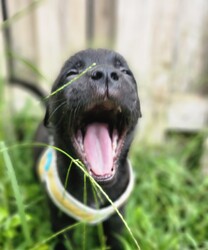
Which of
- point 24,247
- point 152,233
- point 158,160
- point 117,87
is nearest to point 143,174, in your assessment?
point 158,160

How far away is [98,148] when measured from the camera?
1.93 meters

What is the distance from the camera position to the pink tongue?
1.84m

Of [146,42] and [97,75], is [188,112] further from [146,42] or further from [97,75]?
[97,75]

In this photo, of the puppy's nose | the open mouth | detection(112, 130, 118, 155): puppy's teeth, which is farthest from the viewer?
detection(112, 130, 118, 155): puppy's teeth

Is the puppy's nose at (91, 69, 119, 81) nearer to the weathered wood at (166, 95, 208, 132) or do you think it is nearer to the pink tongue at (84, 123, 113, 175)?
the pink tongue at (84, 123, 113, 175)

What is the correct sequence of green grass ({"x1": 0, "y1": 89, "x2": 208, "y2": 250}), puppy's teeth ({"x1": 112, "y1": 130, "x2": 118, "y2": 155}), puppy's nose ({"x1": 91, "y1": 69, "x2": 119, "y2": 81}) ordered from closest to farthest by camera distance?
puppy's nose ({"x1": 91, "y1": 69, "x2": 119, "y2": 81}) → puppy's teeth ({"x1": 112, "y1": 130, "x2": 118, "y2": 155}) → green grass ({"x1": 0, "y1": 89, "x2": 208, "y2": 250})

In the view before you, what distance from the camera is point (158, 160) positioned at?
3.08 meters

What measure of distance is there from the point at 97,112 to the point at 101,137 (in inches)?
4.7

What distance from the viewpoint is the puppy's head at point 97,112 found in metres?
1.71

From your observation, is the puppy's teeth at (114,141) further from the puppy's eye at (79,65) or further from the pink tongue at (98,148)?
the puppy's eye at (79,65)

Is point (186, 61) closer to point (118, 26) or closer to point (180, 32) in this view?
point (180, 32)

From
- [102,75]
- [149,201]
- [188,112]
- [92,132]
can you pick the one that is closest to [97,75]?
[102,75]

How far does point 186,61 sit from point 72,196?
1.64 meters

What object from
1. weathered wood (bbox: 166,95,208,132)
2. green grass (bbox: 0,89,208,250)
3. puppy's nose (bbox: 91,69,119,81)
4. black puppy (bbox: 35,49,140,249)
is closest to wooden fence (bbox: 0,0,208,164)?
weathered wood (bbox: 166,95,208,132)
